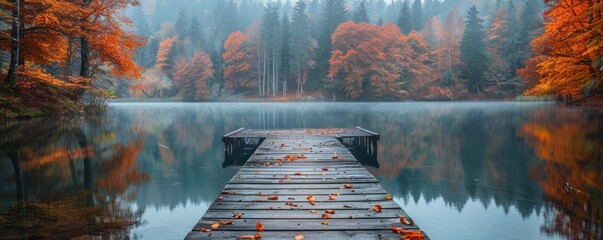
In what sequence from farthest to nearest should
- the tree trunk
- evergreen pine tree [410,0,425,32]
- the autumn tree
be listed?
evergreen pine tree [410,0,425,32] → the autumn tree → the tree trunk

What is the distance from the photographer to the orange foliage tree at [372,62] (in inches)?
2299

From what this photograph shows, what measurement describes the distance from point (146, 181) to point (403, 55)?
57617 millimetres

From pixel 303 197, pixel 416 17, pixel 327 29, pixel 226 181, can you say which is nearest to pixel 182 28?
pixel 327 29

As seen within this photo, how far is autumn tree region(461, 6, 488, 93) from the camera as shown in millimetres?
61219

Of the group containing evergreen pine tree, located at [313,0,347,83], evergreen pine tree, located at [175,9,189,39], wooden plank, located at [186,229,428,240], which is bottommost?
wooden plank, located at [186,229,428,240]

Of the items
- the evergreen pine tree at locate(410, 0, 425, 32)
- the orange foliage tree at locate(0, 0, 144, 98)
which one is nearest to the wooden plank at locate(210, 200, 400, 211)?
the orange foliage tree at locate(0, 0, 144, 98)

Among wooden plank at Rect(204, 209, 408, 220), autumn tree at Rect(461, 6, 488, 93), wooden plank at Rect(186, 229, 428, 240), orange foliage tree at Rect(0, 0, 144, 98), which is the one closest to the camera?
wooden plank at Rect(186, 229, 428, 240)

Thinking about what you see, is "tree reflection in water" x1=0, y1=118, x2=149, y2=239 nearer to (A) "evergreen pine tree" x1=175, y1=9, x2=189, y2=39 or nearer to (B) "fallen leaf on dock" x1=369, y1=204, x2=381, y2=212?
(B) "fallen leaf on dock" x1=369, y1=204, x2=381, y2=212

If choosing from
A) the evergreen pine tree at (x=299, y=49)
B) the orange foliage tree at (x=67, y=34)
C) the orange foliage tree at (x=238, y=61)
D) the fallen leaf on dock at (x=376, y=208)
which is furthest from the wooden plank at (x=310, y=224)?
the orange foliage tree at (x=238, y=61)

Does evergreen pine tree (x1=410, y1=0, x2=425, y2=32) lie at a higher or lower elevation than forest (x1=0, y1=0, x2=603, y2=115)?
higher

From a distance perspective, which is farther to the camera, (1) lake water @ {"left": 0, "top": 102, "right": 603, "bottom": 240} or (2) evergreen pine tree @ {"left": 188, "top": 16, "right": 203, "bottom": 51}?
(2) evergreen pine tree @ {"left": 188, "top": 16, "right": 203, "bottom": 51}

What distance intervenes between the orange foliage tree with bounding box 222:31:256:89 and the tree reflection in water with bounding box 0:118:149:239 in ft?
174

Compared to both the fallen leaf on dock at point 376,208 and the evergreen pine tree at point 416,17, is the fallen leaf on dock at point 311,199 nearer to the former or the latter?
the fallen leaf on dock at point 376,208

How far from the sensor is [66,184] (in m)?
8.41
